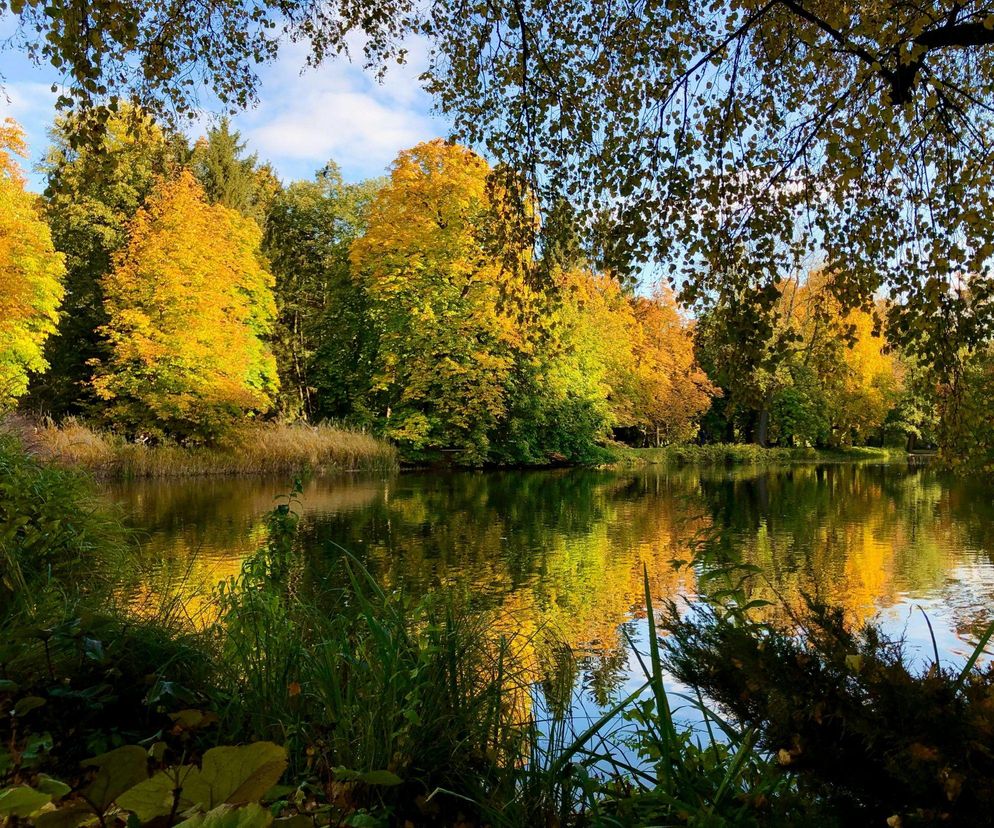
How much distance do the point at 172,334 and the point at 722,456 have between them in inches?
948

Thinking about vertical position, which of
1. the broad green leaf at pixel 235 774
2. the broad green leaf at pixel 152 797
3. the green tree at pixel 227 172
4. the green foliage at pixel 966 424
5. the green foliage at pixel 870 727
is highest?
the green tree at pixel 227 172

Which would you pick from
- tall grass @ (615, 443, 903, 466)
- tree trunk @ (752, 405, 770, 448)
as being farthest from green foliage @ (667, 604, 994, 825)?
tree trunk @ (752, 405, 770, 448)

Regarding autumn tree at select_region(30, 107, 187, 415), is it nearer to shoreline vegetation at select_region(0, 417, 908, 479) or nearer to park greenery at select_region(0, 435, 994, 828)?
shoreline vegetation at select_region(0, 417, 908, 479)

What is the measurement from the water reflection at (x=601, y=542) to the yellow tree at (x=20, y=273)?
213 inches

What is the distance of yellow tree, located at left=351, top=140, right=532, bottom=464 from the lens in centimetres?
2397

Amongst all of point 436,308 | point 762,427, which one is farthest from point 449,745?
point 762,427

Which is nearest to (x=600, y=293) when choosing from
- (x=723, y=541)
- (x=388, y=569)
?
(x=388, y=569)

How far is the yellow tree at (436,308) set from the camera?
78.6 feet

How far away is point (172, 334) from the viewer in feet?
74.8

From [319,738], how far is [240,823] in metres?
2.08

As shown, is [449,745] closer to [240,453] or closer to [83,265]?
[240,453]

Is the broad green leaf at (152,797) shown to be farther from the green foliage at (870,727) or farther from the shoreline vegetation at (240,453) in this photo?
the shoreline vegetation at (240,453)

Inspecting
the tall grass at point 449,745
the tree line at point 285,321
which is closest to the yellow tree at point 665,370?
the tree line at point 285,321

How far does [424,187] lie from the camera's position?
24125 millimetres
